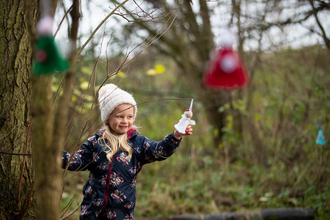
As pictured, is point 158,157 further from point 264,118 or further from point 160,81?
point 160,81

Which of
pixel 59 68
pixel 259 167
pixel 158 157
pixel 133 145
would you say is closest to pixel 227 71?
pixel 59 68

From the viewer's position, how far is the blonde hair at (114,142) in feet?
6.53

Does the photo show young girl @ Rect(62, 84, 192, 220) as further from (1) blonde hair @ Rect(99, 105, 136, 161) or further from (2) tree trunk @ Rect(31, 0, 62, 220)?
(2) tree trunk @ Rect(31, 0, 62, 220)

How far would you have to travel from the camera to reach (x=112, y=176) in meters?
1.93

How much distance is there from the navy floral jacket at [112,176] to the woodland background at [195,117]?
0.59 feet

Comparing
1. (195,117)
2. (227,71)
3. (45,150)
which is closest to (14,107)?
(45,150)

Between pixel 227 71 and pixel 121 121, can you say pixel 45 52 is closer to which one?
pixel 227 71

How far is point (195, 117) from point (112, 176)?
4.03 m

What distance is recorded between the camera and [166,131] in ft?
19.6

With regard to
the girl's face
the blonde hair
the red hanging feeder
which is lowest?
the blonde hair

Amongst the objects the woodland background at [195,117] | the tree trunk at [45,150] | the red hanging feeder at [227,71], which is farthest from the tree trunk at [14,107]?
the red hanging feeder at [227,71]

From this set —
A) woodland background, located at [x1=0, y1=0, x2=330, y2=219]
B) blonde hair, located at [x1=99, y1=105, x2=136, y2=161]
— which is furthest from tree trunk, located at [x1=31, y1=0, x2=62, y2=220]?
blonde hair, located at [x1=99, y1=105, x2=136, y2=161]

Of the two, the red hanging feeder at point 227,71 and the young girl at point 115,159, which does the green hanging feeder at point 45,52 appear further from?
the young girl at point 115,159

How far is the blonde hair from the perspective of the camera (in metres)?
1.99
